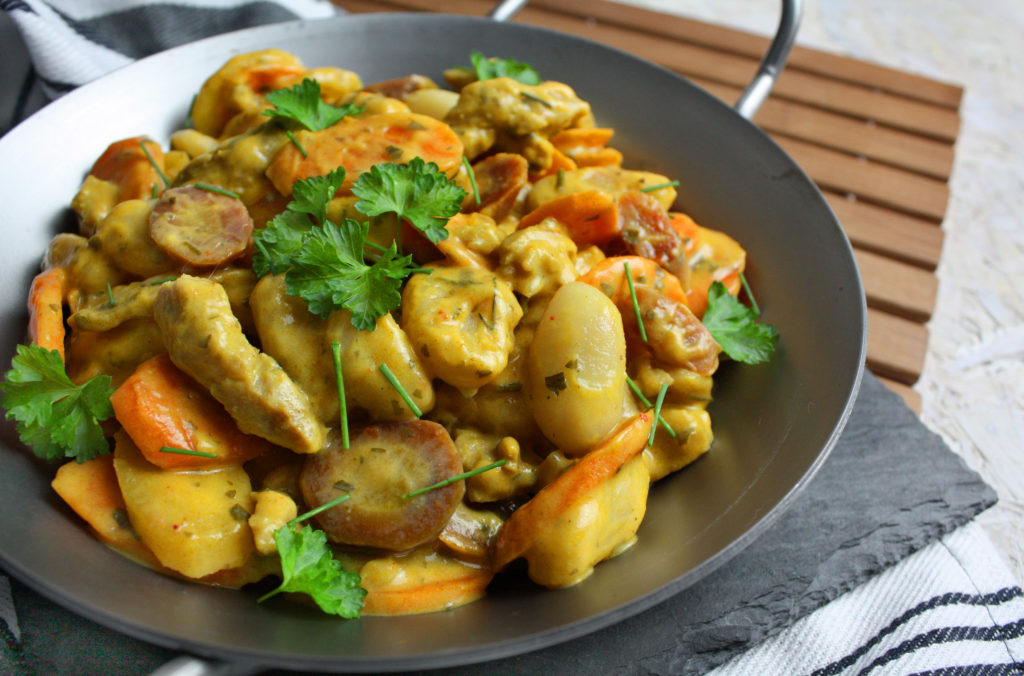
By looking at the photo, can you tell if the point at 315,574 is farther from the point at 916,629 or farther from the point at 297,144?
the point at 916,629

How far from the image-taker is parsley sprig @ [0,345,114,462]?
5.51 ft

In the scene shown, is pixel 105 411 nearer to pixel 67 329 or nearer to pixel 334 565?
pixel 67 329

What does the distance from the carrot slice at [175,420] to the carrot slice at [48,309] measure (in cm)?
28

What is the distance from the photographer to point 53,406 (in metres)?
1.69

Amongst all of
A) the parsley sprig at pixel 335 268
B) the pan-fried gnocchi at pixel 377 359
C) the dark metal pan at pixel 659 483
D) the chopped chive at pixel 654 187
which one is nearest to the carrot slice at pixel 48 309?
the pan-fried gnocchi at pixel 377 359

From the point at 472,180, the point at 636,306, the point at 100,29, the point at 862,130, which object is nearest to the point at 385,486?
the point at 636,306

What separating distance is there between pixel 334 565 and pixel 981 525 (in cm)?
182

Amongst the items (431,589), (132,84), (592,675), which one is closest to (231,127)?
(132,84)

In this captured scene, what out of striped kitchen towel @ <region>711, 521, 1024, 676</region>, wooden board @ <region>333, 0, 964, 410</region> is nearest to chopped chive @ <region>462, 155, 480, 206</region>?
striped kitchen towel @ <region>711, 521, 1024, 676</region>

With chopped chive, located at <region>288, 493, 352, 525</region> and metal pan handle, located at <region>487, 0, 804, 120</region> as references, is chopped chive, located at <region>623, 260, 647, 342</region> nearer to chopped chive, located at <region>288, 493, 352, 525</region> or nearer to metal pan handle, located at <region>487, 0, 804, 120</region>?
chopped chive, located at <region>288, 493, 352, 525</region>

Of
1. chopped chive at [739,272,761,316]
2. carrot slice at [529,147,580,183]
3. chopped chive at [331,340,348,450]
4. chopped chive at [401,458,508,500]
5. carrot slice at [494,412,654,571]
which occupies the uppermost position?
chopped chive at [331,340,348,450]

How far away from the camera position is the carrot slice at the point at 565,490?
1627 mm

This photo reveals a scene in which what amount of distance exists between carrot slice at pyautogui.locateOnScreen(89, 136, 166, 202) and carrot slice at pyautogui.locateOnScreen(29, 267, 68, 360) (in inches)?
11.3

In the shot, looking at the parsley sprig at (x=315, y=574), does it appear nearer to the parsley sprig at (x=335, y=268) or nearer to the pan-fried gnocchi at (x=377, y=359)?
the pan-fried gnocchi at (x=377, y=359)
